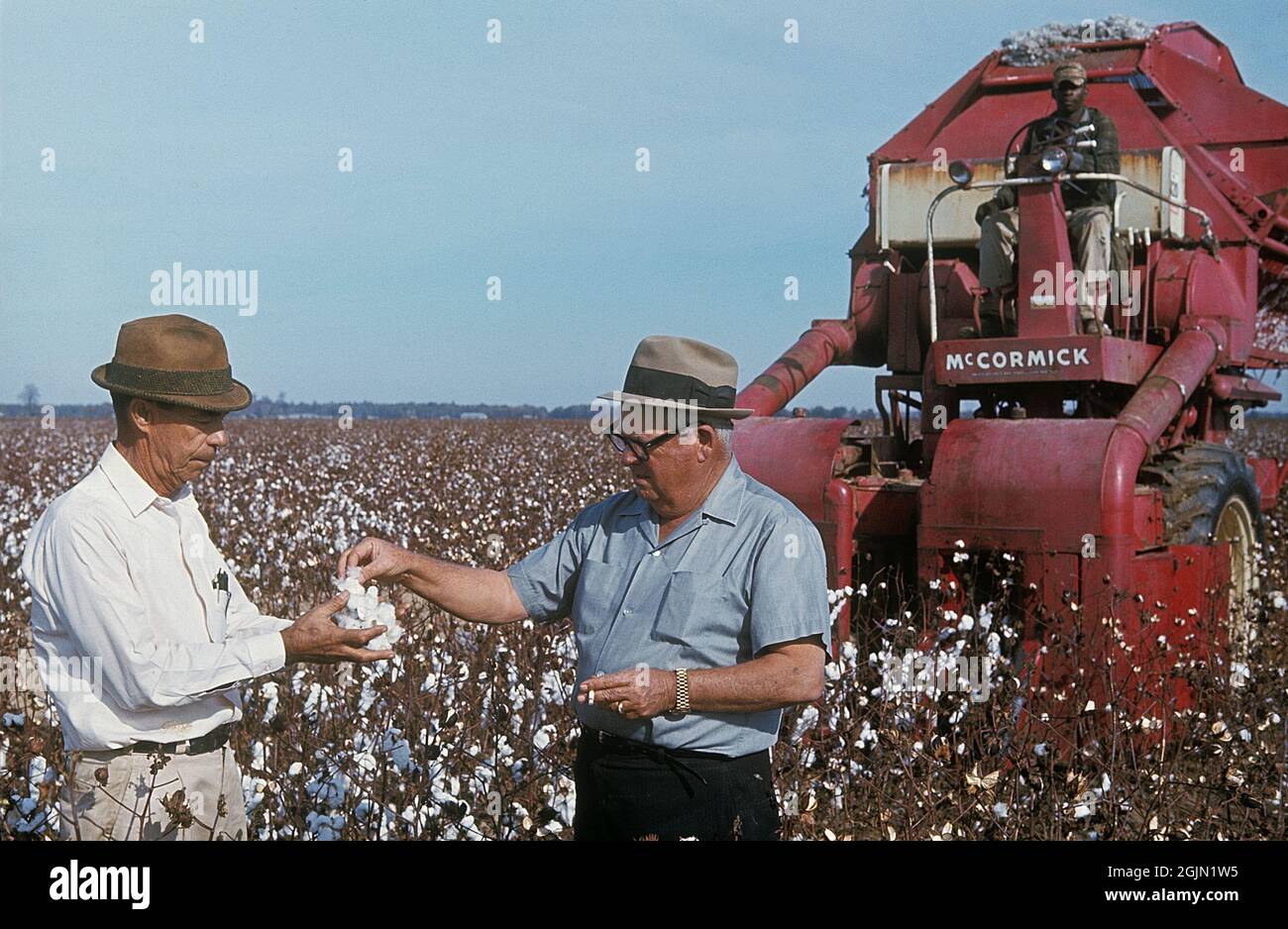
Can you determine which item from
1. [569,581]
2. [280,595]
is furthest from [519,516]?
[569,581]

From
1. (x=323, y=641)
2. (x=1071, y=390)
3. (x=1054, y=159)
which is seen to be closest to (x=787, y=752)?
(x=323, y=641)

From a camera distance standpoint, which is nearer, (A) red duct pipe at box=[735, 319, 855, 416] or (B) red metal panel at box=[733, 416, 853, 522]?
(B) red metal panel at box=[733, 416, 853, 522]

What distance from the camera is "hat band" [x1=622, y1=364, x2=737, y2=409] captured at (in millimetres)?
3584

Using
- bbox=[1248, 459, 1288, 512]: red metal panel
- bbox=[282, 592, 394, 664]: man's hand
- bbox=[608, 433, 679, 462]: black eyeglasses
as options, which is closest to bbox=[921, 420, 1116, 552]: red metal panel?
bbox=[608, 433, 679, 462]: black eyeglasses

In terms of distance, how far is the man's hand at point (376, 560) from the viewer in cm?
373

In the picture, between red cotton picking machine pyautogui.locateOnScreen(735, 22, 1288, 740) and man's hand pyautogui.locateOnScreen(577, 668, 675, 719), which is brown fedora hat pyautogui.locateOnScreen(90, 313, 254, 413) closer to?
man's hand pyautogui.locateOnScreen(577, 668, 675, 719)

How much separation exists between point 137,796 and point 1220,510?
18.8 ft

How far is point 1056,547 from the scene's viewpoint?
6.30 m

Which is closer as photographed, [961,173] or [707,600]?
[707,600]

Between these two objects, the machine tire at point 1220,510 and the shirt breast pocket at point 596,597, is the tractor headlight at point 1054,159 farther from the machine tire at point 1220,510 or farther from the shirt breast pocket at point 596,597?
the shirt breast pocket at point 596,597

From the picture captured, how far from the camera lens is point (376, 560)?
149 inches

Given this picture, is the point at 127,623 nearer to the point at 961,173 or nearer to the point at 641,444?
the point at 641,444

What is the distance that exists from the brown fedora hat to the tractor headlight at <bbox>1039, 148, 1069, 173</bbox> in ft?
16.4
